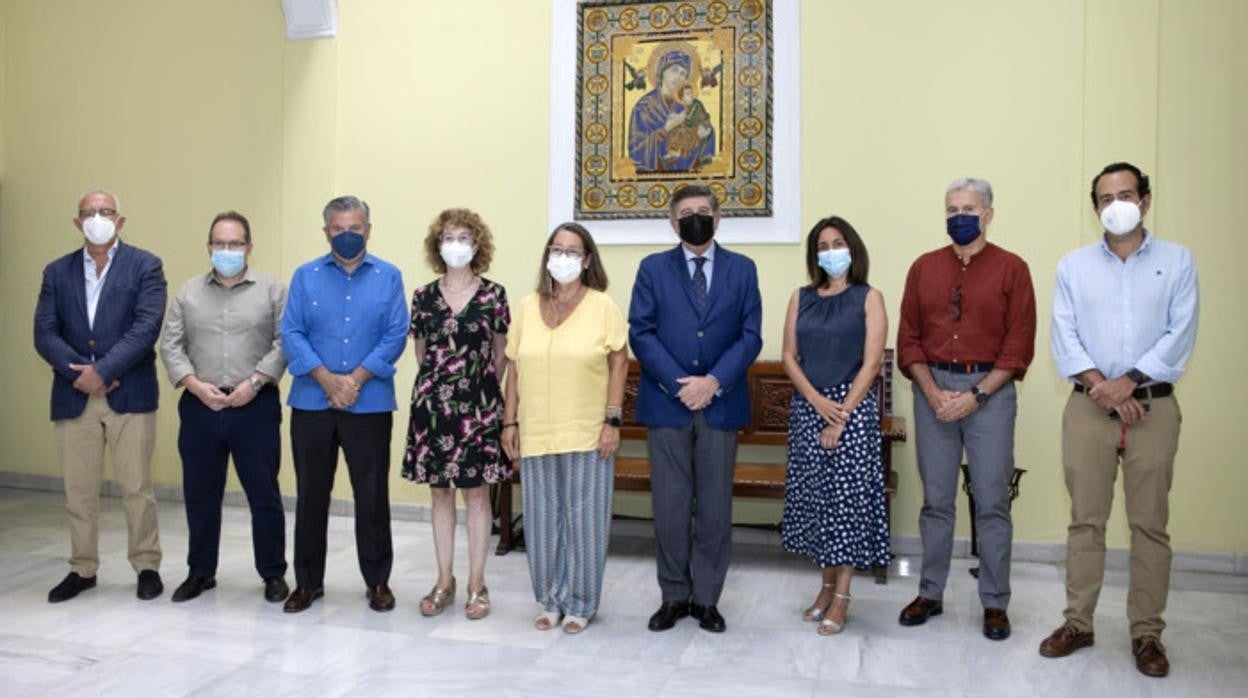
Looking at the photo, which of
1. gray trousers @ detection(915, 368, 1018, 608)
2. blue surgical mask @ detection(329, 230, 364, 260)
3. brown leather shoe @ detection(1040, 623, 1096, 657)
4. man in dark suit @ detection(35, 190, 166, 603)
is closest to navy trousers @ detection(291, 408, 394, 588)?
blue surgical mask @ detection(329, 230, 364, 260)

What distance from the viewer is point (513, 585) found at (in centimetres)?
469

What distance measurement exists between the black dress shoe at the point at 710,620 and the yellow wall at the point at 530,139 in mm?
1862

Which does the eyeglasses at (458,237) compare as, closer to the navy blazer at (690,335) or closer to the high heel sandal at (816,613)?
the navy blazer at (690,335)

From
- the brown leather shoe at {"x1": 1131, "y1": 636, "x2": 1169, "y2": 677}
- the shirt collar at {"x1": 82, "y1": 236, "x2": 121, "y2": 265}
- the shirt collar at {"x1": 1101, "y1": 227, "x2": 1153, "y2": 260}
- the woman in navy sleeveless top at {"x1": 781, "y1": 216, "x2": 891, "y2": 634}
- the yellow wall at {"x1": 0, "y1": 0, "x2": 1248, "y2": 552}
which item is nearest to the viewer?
the brown leather shoe at {"x1": 1131, "y1": 636, "x2": 1169, "y2": 677}

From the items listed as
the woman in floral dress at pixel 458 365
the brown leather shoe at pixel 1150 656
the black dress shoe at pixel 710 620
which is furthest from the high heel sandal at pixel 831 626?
the woman in floral dress at pixel 458 365

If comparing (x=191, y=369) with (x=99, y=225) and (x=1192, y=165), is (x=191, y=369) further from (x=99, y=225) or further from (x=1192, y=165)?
(x=1192, y=165)

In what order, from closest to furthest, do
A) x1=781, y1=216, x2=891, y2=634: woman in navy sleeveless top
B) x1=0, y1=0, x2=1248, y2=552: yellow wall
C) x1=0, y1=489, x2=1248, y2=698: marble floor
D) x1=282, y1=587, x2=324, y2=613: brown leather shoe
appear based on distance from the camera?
x1=0, y1=489, x2=1248, y2=698: marble floor < x1=781, y1=216, x2=891, y2=634: woman in navy sleeveless top < x1=282, y1=587, x2=324, y2=613: brown leather shoe < x1=0, y1=0, x2=1248, y2=552: yellow wall

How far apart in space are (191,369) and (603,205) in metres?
2.58

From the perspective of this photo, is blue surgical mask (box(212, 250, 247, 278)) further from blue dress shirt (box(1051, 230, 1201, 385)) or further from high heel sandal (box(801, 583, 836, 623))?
blue dress shirt (box(1051, 230, 1201, 385))

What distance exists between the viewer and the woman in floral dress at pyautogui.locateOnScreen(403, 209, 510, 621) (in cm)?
395

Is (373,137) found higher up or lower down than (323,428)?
higher up

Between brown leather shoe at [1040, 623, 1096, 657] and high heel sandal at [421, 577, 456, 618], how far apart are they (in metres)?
2.33

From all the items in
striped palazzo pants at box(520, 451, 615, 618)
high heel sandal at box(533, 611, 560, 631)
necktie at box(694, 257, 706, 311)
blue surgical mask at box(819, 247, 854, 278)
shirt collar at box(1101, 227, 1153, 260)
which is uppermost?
shirt collar at box(1101, 227, 1153, 260)

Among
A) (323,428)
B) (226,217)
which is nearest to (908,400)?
(323,428)
